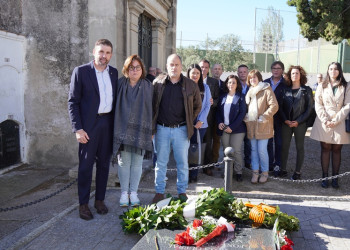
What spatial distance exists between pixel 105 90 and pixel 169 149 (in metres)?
1.12

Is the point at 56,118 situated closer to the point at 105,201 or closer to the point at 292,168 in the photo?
the point at 105,201

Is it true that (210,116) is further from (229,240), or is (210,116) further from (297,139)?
(229,240)

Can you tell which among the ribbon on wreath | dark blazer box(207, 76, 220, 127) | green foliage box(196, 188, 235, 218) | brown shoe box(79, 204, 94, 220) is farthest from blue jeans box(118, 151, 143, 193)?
dark blazer box(207, 76, 220, 127)

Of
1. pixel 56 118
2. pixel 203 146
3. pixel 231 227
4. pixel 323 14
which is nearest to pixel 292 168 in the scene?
pixel 203 146

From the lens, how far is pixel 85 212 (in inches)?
171

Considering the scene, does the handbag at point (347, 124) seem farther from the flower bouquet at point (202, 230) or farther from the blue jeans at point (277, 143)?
the flower bouquet at point (202, 230)

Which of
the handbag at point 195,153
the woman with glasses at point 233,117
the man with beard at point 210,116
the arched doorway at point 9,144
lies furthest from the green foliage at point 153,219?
the arched doorway at point 9,144

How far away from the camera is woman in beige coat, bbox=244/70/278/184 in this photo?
561cm

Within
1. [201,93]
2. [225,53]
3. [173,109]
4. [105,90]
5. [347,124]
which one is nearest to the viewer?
[105,90]

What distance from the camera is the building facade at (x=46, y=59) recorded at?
6.43m

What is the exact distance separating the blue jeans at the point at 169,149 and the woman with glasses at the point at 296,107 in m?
2.04

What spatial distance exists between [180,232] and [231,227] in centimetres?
51

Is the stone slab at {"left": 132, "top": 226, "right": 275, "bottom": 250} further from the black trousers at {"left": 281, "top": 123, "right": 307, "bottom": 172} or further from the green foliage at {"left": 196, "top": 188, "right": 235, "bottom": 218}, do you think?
the black trousers at {"left": 281, "top": 123, "right": 307, "bottom": 172}

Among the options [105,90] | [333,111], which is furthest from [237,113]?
[105,90]
